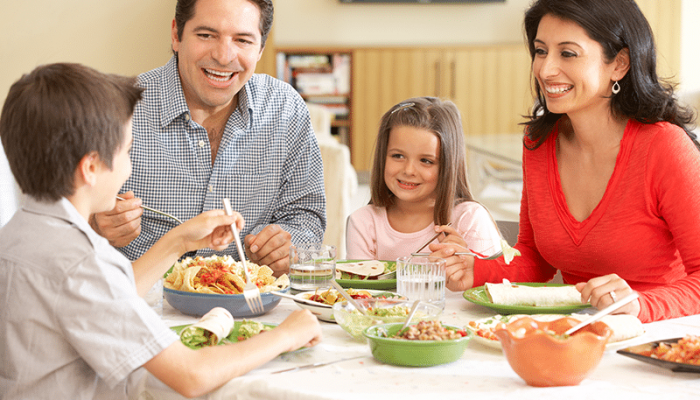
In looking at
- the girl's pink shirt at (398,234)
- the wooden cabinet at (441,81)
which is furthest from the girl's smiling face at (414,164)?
the wooden cabinet at (441,81)

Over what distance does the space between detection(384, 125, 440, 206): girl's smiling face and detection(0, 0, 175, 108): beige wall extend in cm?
289

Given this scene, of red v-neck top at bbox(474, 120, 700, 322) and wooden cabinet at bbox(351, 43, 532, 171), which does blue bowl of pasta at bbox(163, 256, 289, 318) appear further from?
wooden cabinet at bbox(351, 43, 532, 171)

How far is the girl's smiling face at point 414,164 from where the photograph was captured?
2.12 m

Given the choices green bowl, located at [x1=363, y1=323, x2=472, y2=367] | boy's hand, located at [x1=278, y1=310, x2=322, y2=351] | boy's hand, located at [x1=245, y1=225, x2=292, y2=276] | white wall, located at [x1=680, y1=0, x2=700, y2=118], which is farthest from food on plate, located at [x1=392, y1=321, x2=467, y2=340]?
white wall, located at [x1=680, y1=0, x2=700, y2=118]

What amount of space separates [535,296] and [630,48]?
2.15 ft

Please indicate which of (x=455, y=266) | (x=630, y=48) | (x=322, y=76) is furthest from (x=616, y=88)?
(x=322, y=76)

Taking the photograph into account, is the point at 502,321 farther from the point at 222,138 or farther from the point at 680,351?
the point at 222,138

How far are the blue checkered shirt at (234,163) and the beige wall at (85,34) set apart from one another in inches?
106

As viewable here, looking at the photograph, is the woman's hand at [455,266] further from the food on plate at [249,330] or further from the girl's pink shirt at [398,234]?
the food on plate at [249,330]

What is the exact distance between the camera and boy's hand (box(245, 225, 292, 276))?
172 cm

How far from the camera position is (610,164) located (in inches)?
67.0

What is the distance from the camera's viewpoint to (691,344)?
106cm

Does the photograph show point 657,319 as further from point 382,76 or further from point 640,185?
point 382,76

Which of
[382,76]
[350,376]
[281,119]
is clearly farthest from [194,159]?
[382,76]
